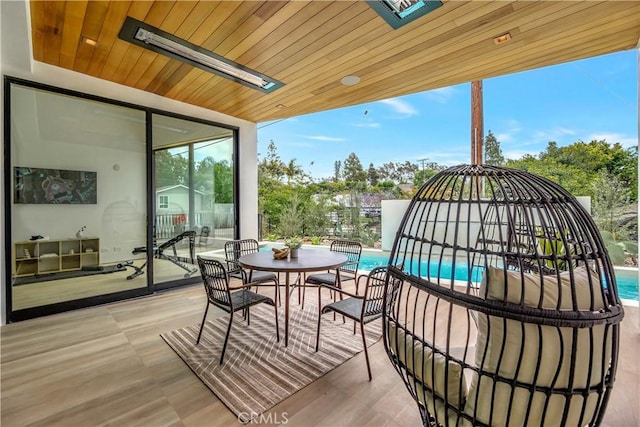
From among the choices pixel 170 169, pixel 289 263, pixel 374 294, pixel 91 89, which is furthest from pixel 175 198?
pixel 374 294

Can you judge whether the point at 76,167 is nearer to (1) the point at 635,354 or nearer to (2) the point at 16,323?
(2) the point at 16,323

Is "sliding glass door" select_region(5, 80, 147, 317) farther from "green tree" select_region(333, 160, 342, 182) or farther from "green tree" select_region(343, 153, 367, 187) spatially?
"green tree" select_region(333, 160, 342, 182)

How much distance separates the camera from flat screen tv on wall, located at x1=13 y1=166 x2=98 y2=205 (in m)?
3.18

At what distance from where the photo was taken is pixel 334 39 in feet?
8.49

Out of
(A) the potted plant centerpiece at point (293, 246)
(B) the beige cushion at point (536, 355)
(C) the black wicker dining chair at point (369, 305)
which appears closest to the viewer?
(B) the beige cushion at point (536, 355)

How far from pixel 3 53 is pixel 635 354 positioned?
20.8ft

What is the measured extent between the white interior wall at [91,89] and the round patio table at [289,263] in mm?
2302

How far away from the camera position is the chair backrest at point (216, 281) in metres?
2.42

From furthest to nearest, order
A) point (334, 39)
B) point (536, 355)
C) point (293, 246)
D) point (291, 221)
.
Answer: point (291, 221)
point (293, 246)
point (334, 39)
point (536, 355)

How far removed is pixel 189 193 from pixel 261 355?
3.06m

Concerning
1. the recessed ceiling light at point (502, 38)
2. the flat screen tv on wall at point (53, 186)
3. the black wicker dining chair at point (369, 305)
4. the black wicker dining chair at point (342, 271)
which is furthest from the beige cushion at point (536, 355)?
the flat screen tv on wall at point (53, 186)

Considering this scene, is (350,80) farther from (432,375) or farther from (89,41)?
(432,375)

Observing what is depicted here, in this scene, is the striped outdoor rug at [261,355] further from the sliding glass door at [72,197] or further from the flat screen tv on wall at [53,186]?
the flat screen tv on wall at [53,186]

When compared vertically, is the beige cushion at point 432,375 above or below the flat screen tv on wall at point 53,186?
below
